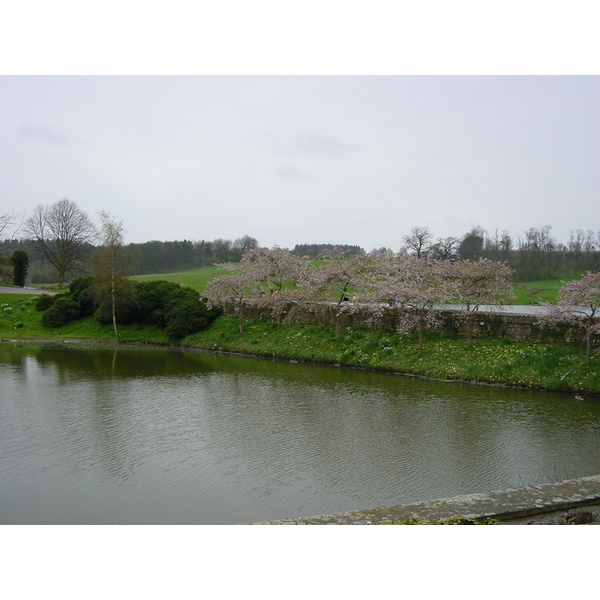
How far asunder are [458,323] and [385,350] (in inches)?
139

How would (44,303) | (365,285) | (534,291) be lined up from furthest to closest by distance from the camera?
(534,291), (44,303), (365,285)

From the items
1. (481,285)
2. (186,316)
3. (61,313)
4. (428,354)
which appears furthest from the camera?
(61,313)

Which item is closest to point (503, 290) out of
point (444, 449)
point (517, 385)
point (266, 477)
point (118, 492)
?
point (517, 385)

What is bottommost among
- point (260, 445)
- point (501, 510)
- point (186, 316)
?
point (260, 445)

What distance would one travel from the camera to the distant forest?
4816 cm

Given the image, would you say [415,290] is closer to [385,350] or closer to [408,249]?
[385,350]

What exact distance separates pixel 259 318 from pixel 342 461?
20434 millimetres

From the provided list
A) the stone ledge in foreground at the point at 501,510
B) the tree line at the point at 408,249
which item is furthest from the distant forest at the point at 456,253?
the stone ledge in foreground at the point at 501,510

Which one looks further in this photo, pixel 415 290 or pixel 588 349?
pixel 415 290

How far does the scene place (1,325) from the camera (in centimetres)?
3422

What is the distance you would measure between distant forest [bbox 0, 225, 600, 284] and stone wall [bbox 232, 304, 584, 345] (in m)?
4.92

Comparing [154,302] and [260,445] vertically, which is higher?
[154,302]

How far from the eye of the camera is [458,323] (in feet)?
73.3

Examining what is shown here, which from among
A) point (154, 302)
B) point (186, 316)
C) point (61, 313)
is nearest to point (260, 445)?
point (186, 316)
